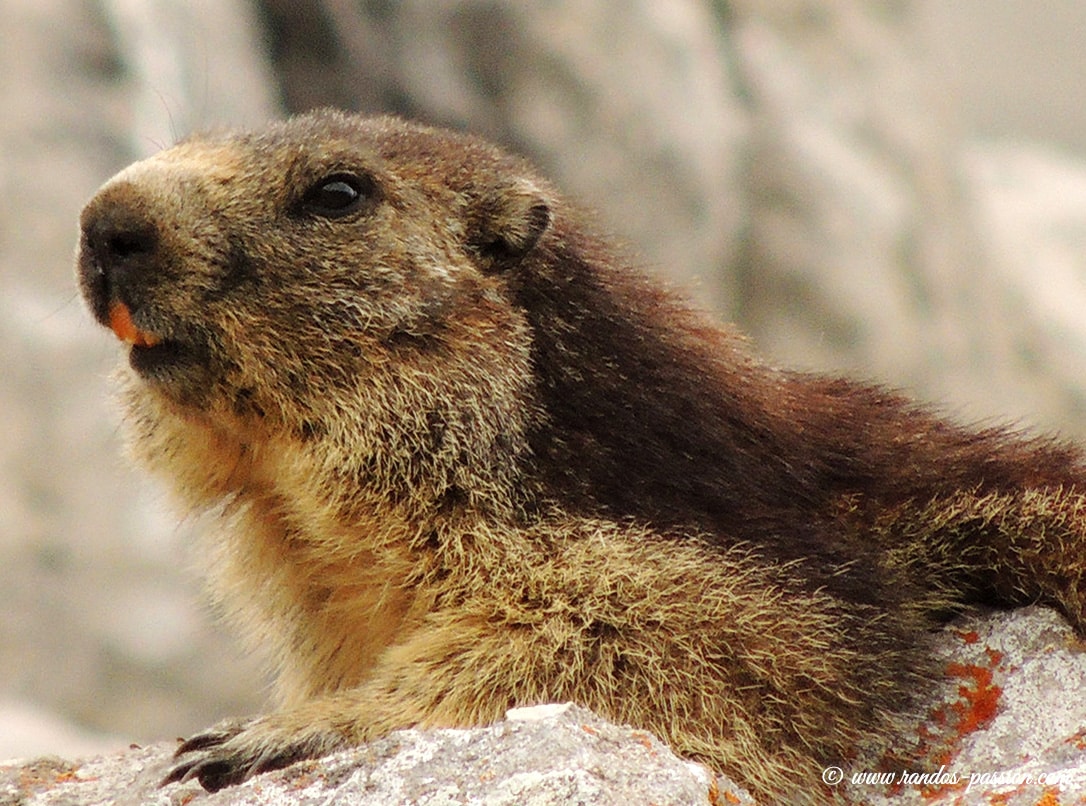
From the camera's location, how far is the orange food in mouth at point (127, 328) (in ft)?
11.6

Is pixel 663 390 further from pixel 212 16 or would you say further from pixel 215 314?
pixel 212 16

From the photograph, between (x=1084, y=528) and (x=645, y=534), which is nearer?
(x=645, y=534)

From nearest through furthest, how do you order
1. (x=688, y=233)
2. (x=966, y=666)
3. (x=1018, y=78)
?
(x=966, y=666) → (x=688, y=233) → (x=1018, y=78)

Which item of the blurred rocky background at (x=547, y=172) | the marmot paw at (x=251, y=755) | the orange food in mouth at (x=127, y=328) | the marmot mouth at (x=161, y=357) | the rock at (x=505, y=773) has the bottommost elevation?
the blurred rocky background at (x=547, y=172)

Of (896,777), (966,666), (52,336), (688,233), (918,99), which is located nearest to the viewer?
(896,777)

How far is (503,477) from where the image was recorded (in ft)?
11.5

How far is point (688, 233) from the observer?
11594 millimetres

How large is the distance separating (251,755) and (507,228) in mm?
1418

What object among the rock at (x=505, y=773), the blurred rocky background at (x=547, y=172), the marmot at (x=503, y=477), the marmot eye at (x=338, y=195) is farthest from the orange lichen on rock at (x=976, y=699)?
the blurred rocky background at (x=547, y=172)

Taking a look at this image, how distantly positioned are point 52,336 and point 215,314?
5.78 meters

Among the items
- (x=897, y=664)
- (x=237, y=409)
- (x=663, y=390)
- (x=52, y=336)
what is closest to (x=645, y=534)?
(x=663, y=390)

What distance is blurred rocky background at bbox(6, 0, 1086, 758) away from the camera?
877 cm

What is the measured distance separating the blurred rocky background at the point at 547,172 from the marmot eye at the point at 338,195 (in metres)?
4.25

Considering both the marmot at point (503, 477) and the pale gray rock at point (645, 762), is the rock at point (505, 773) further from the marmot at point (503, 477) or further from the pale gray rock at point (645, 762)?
the marmot at point (503, 477)
